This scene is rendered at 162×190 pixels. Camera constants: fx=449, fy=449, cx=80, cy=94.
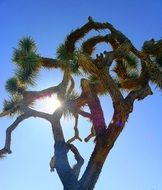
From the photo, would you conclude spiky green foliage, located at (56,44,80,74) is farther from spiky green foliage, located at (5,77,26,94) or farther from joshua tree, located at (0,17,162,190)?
spiky green foliage, located at (5,77,26,94)

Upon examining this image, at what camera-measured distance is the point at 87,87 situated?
1112 centimetres

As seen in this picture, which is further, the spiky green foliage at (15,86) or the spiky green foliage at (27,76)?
the spiky green foliage at (15,86)

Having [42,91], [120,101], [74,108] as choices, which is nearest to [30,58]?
[42,91]

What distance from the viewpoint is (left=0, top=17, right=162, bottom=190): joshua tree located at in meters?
10.1

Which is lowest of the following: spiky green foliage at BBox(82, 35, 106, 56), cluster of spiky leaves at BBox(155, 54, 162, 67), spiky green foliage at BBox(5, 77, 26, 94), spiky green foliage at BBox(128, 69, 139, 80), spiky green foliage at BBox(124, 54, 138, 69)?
cluster of spiky leaves at BBox(155, 54, 162, 67)

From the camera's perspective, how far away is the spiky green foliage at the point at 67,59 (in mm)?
12202

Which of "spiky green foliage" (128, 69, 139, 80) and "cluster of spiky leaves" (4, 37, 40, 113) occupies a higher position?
"cluster of spiky leaves" (4, 37, 40, 113)

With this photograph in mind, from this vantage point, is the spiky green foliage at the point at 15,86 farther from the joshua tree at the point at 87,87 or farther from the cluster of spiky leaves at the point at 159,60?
the cluster of spiky leaves at the point at 159,60

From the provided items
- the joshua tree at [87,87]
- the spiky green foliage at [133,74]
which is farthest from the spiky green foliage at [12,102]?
the spiky green foliage at [133,74]

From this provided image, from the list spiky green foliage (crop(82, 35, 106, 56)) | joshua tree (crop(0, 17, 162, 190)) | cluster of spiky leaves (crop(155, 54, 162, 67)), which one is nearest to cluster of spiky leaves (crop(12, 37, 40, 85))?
joshua tree (crop(0, 17, 162, 190))

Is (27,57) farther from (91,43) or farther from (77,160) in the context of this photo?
(77,160)

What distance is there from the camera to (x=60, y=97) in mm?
11953

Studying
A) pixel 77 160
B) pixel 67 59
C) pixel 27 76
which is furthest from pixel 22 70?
pixel 77 160

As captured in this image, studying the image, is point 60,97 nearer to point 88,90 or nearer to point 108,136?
point 88,90
